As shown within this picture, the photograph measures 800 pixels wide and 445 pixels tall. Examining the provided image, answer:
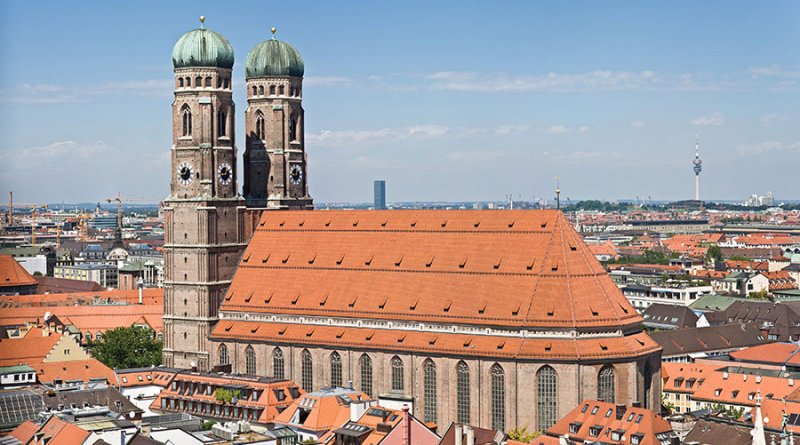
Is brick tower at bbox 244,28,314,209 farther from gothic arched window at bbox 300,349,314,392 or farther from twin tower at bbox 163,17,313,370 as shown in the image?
gothic arched window at bbox 300,349,314,392

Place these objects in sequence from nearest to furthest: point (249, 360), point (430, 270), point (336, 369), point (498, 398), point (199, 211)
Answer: point (498, 398) < point (430, 270) < point (336, 369) < point (249, 360) < point (199, 211)

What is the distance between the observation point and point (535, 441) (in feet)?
303

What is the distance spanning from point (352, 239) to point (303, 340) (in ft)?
35.9

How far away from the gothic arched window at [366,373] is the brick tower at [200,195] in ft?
60.1

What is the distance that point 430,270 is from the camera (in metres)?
113

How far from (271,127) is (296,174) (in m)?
5.72

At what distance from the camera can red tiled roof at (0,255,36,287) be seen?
639ft

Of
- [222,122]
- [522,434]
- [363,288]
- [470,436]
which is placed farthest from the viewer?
[222,122]

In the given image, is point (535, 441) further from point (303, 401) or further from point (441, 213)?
point (441, 213)

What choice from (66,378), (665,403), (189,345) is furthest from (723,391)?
(66,378)

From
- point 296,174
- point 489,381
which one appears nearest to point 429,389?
point 489,381

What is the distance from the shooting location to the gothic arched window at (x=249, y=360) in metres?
119

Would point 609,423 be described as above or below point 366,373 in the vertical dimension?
below

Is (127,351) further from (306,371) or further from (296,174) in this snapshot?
(306,371)
